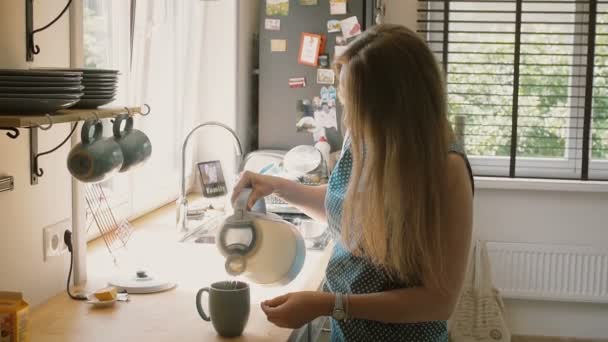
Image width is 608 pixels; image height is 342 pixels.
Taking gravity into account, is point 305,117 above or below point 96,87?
below

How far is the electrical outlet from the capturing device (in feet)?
6.31

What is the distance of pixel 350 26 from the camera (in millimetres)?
3744

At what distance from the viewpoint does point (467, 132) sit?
4.32m

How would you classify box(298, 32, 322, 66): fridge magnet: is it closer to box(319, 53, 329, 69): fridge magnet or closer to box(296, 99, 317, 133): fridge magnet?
box(319, 53, 329, 69): fridge magnet

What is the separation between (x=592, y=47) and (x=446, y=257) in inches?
114

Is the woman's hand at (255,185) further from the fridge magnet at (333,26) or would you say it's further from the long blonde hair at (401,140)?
the fridge magnet at (333,26)

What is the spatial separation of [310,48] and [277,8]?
0.24 meters

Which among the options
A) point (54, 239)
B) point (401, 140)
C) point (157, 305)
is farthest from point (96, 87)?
point (401, 140)

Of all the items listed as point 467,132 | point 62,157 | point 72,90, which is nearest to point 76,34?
point 62,157

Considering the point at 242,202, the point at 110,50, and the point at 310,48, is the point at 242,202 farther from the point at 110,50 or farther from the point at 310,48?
the point at 310,48

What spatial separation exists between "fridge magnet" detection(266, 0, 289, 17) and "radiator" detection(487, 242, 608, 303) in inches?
60.3

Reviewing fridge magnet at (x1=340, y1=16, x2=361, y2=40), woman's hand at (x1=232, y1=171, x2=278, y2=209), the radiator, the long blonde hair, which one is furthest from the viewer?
the radiator

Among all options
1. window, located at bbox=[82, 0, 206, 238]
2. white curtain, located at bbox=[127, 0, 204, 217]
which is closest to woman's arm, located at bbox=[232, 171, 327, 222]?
window, located at bbox=[82, 0, 206, 238]

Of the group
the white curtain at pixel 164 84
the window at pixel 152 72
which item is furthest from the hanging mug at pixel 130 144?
the white curtain at pixel 164 84
